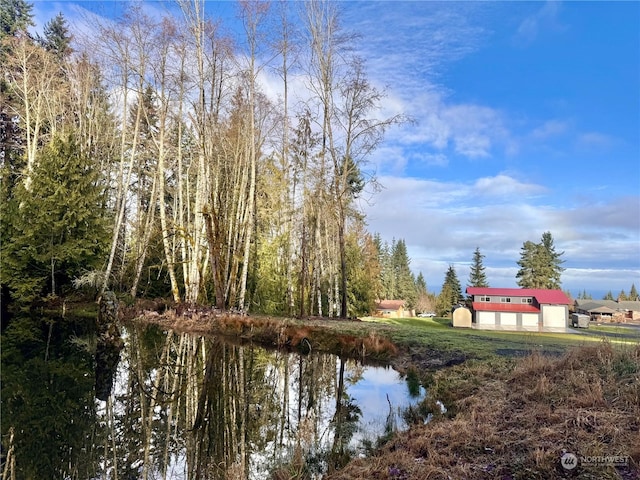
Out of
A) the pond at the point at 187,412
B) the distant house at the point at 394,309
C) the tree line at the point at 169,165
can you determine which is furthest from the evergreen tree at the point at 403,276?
the pond at the point at 187,412

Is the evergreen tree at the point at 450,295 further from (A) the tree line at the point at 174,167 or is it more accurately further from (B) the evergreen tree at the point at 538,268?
(A) the tree line at the point at 174,167

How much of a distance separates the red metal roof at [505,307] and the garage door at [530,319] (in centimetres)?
28

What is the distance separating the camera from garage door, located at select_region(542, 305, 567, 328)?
27.9 meters

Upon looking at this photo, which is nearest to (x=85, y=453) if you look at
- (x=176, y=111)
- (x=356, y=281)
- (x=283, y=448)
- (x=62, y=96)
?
(x=283, y=448)

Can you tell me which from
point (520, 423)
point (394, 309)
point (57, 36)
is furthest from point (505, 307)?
point (57, 36)

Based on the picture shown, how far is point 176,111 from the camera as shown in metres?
17.5

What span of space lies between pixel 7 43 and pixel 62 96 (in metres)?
2.83

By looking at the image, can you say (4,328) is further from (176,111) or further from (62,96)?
(62,96)

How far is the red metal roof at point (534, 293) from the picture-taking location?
28219 mm

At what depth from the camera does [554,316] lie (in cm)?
2802

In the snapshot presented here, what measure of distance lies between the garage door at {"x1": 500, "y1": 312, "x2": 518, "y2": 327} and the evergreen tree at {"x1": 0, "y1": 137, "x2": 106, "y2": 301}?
26.5m

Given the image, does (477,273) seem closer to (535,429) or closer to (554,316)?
(554,316)

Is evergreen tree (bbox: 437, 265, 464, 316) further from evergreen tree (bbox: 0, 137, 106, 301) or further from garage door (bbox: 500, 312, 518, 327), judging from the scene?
evergreen tree (bbox: 0, 137, 106, 301)

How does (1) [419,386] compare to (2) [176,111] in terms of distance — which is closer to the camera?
(1) [419,386]
